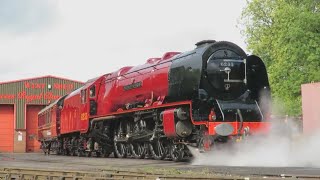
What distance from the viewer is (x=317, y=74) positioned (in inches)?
1356

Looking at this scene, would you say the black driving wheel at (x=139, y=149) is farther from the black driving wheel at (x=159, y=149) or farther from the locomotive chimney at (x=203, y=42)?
the locomotive chimney at (x=203, y=42)

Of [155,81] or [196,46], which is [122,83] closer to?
[155,81]

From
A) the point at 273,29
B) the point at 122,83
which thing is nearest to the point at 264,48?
the point at 273,29

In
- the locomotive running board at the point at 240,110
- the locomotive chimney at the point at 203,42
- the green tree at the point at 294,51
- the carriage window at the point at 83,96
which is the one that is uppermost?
the green tree at the point at 294,51

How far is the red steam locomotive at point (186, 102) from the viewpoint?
639 inches

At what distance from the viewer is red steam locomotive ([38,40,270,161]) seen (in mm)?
16234

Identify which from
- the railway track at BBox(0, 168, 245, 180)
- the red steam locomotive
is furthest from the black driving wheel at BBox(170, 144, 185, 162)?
the railway track at BBox(0, 168, 245, 180)

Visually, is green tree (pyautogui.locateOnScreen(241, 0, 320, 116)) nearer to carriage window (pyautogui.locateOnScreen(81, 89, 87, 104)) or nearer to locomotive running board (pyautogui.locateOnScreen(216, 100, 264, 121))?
carriage window (pyautogui.locateOnScreen(81, 89, 87, 104))

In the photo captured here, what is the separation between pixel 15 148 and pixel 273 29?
2630cm

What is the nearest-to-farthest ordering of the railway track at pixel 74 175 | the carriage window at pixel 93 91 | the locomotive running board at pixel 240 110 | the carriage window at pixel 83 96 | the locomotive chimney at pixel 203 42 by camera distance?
the railway track at pixel 74 175
the locomotive running board at pixel 240 110
the locomotive chimney at pixel 203 42
the carriage window at pixel 93 91
the carriage window at pixel 83 96

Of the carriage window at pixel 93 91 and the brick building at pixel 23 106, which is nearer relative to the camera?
Answer: the carriage window at pixel 93 91

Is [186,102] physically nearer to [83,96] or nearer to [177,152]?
[177,152]

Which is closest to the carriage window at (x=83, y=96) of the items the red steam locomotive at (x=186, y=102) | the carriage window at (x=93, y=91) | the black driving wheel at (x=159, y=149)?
the carriage window at (x=93, y=91)

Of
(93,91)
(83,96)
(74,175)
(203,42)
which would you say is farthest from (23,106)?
(74,175)
